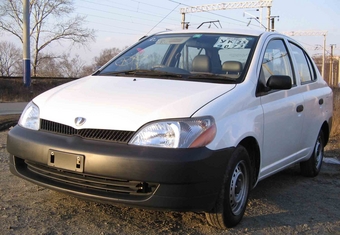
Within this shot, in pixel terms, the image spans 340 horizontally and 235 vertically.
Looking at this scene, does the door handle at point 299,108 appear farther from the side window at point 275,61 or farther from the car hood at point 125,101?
the car hood at point 125,101

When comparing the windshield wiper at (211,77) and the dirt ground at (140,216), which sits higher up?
the windshield wiper at (211,77)

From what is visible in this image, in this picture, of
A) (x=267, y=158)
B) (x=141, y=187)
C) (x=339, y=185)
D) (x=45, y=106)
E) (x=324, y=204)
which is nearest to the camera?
(x=141, y=187)

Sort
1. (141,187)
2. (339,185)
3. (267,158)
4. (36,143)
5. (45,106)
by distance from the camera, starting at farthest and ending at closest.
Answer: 1. (339,185)
2. (267,158)
3. (45,106)
4. (36,143)
5. (141,187)

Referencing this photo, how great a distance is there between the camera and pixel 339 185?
521 centimetres

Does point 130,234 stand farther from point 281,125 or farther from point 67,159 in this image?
point 281,125

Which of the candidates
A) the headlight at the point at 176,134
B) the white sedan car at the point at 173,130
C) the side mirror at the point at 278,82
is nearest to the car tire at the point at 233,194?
the white sedan car at the point at 173,130

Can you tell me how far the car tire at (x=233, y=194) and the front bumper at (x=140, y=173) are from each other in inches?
4.2

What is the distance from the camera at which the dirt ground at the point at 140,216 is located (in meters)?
3.33

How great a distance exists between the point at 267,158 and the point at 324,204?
0.88 meters

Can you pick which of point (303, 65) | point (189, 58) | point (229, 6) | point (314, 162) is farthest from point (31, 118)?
point (229, 6)

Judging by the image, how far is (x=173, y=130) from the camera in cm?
307

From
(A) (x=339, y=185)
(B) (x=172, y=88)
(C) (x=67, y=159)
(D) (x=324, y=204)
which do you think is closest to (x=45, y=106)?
(C) (x=67, y=159)

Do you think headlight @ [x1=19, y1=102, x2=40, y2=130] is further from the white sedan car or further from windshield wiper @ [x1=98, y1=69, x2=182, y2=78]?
windshield wiper @ [x1=98, y1=69, x2=182, y2=78]

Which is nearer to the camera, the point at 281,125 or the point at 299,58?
the point at 281,125
